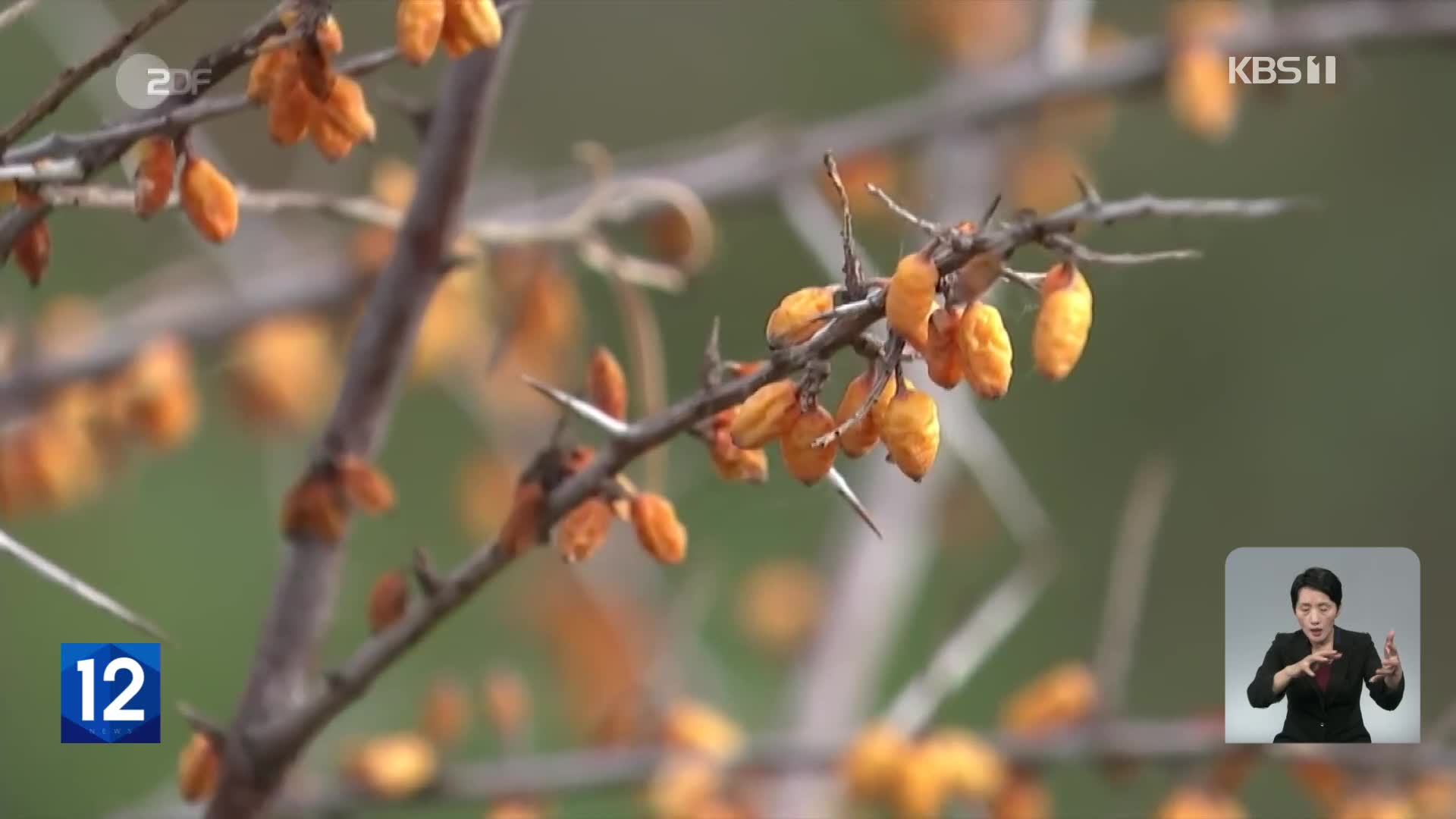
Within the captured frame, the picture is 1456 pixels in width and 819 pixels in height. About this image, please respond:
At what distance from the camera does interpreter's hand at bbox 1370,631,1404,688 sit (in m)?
0.64

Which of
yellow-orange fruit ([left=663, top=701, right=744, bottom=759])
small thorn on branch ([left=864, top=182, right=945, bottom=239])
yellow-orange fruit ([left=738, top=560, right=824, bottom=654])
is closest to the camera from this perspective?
small thorn on branch ([left=864, top=182, right=945, bottom=239])

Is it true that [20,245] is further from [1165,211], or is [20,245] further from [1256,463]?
[1256,463]

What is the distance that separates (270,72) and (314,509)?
→ 194 mm

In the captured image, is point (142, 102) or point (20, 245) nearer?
point (20, 245)

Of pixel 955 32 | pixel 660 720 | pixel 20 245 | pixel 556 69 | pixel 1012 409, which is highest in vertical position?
pixel 556 69

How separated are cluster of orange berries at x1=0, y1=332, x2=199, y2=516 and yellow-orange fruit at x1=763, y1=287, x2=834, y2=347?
56cm

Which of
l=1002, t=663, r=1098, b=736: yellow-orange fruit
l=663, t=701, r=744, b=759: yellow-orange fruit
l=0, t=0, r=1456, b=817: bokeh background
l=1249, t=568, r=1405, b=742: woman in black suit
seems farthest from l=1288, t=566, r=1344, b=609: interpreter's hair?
l=0, t=0, r=1456, b=817: bokeh background

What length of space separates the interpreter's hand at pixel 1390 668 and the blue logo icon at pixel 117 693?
503 millimetres

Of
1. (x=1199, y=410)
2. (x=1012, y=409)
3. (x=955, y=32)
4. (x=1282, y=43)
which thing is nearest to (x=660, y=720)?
(x=1282, y=43)

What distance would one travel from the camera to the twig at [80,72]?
0.36 m

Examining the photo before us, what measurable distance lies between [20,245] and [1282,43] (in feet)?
2.26

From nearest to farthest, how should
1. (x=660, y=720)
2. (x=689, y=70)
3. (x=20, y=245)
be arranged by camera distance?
Answer: (x=20, y=245), (x=660, y=720), (x=689, y=70)

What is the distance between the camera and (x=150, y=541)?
1723 mm

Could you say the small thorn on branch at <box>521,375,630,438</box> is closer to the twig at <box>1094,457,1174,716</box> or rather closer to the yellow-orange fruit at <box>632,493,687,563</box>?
the yellow-orange fruit at <box>632,493,687,563</box>
